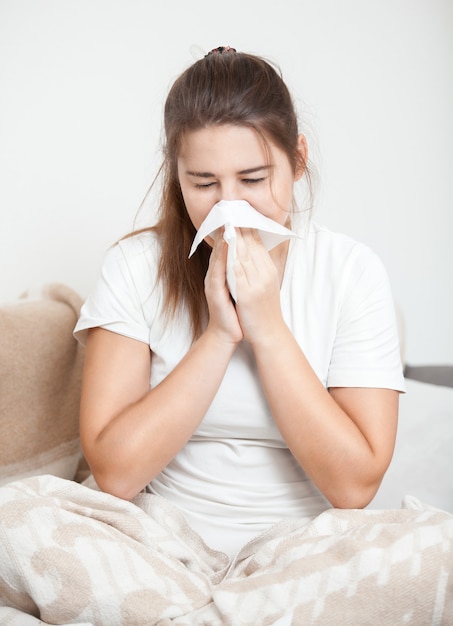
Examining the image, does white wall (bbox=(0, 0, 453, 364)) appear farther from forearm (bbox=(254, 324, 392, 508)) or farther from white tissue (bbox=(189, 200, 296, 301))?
forearm (bbox=(254, 324, 392, 508))

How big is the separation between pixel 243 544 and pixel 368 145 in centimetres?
137

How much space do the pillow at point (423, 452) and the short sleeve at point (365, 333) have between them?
1.32 ft

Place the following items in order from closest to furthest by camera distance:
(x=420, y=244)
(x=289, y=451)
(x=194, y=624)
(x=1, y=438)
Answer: (x=194, y=624), (x=289, y=451), (x=1, y=438), (x=420, y=244)

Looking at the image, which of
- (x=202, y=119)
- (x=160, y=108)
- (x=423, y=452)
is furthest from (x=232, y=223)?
(x=160, y=108)

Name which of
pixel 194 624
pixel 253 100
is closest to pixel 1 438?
pixel 194 624

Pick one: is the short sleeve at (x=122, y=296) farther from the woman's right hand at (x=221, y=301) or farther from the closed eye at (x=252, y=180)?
the closed eye at (x=252, y=180)

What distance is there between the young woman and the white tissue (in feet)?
0.05

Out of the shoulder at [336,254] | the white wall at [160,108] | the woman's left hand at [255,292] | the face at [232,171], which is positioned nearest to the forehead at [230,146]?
the face at [232,171]

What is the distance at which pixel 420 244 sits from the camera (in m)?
2.38

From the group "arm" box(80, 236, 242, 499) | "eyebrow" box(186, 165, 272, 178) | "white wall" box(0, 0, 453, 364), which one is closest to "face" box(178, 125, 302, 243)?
"eyebrow" box(186, 165, 272, 178)

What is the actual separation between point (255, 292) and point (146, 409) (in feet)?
0.82

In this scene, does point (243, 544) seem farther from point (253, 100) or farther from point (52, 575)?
point (253, 100)

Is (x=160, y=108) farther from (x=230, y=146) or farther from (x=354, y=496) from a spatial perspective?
Answer: (x=354, y=496)

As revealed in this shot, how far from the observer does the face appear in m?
1.19
